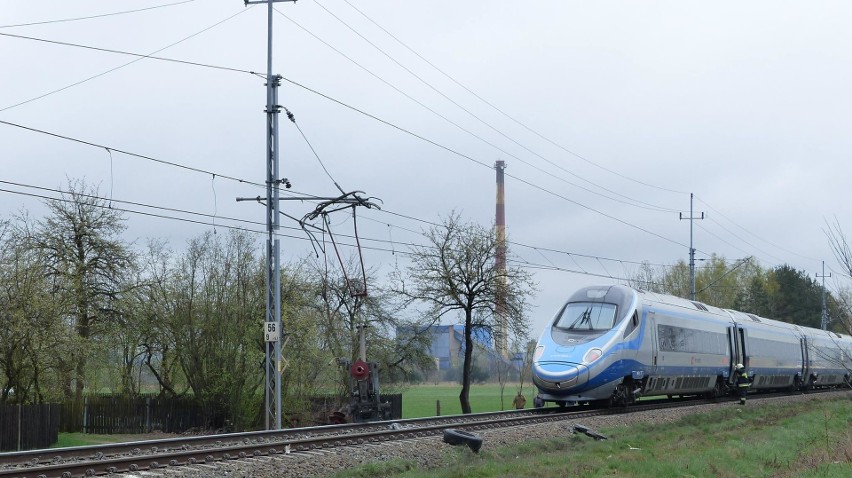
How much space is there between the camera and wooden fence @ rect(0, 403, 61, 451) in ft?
85.6

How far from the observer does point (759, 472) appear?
16.1 meters

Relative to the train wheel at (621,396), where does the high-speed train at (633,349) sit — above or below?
above

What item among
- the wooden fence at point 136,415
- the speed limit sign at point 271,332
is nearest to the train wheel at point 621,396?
the speed limit sign at point 271,332

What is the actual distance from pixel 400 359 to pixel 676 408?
14.8 meters

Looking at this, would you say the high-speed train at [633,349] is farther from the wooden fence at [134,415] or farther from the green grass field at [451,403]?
the wooden fence at [134,415]

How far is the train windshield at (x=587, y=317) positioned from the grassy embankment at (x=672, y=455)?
3.56 m

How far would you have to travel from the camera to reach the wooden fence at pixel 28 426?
85.6 ft

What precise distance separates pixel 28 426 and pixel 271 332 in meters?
7.14

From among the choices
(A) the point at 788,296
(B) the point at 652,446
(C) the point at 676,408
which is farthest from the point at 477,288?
(A) the point at 788,296

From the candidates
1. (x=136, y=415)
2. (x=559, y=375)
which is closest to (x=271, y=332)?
(x=559, y=375)

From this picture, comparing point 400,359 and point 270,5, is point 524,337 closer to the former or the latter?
point 400,359

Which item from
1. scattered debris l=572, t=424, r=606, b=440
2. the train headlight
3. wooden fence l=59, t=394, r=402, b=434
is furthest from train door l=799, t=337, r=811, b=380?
scattered debris l=572, t=424, r=606, b=440

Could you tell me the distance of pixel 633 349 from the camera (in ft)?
94.5

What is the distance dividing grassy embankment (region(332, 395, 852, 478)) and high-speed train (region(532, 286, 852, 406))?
247cm
